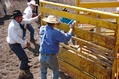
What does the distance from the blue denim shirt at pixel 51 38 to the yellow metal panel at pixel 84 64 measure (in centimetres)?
62

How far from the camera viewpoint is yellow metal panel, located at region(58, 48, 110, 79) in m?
4.29

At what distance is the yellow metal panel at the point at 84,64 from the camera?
4.29 metres

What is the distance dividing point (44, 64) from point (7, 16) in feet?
26.0

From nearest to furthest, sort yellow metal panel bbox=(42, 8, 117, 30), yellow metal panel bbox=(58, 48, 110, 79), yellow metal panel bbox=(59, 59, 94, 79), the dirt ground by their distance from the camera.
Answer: yellow metal panel bbox=(42, 8, 117, 30) → yellow metal panel bbox=(58, 48, 110, 79) → yellow metal panel bbox=(59, 59, 94, 79) → the dirt ground

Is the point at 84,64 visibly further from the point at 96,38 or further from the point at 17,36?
the point at 17,36

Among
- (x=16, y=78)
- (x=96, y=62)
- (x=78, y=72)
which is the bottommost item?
(x=16, y=78)

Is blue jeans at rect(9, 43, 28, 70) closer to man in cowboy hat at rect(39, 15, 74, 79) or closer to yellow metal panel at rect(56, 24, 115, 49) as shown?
man in cowboy hat at rect(39, 15, 74, 79)

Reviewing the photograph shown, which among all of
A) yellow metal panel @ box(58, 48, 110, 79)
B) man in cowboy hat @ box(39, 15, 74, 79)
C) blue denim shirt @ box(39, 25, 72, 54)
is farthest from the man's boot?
blue denim shirt @ box(39, 25, 72, 54)

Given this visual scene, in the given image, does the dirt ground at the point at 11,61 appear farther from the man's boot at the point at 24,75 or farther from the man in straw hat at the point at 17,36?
the man in straw hat at the point at 17,36

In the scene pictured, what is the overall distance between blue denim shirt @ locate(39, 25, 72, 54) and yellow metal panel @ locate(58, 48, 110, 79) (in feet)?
2.04

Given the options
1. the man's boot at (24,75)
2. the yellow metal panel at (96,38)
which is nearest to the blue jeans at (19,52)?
the man's boot at (24,75)

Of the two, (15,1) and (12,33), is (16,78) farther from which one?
(15,1)

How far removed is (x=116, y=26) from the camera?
3768 mm

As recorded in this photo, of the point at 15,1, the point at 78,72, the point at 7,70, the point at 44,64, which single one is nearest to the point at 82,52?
the point at 78,72
